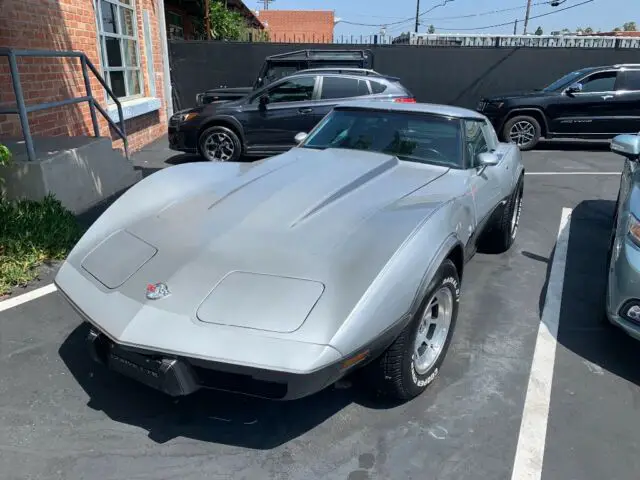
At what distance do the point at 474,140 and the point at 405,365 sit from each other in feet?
7.51

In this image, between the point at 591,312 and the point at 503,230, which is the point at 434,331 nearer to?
the point at 591,312

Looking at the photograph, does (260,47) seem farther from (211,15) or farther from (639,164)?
(639,164)

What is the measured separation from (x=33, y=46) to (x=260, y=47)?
8.25m

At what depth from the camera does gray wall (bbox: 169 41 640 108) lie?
13.5 m

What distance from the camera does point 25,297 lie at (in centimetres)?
376

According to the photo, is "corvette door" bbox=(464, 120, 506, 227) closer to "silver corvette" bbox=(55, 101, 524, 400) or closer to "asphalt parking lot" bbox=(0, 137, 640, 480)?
"silver corvette" bbox=(55, 101, 524, 400)

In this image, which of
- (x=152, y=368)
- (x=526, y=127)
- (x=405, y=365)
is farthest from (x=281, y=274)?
(x=526, y=127)

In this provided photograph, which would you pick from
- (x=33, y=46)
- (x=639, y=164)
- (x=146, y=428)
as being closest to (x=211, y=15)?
(x=33, y=46)

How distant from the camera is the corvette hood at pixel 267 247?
2195mm

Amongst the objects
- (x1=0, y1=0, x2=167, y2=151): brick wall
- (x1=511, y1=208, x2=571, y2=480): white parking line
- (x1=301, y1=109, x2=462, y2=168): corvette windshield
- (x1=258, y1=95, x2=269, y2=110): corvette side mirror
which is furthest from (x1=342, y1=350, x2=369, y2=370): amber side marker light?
(x1=258, y1=95, x2=269, y2=110): corvette side mirror

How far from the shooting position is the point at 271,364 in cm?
200

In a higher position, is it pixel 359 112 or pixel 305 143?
pixel 359 112

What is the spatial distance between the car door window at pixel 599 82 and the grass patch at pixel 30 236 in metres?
9.89

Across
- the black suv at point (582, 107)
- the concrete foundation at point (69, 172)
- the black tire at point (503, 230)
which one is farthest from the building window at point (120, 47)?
the black suv at point (582, 107)
